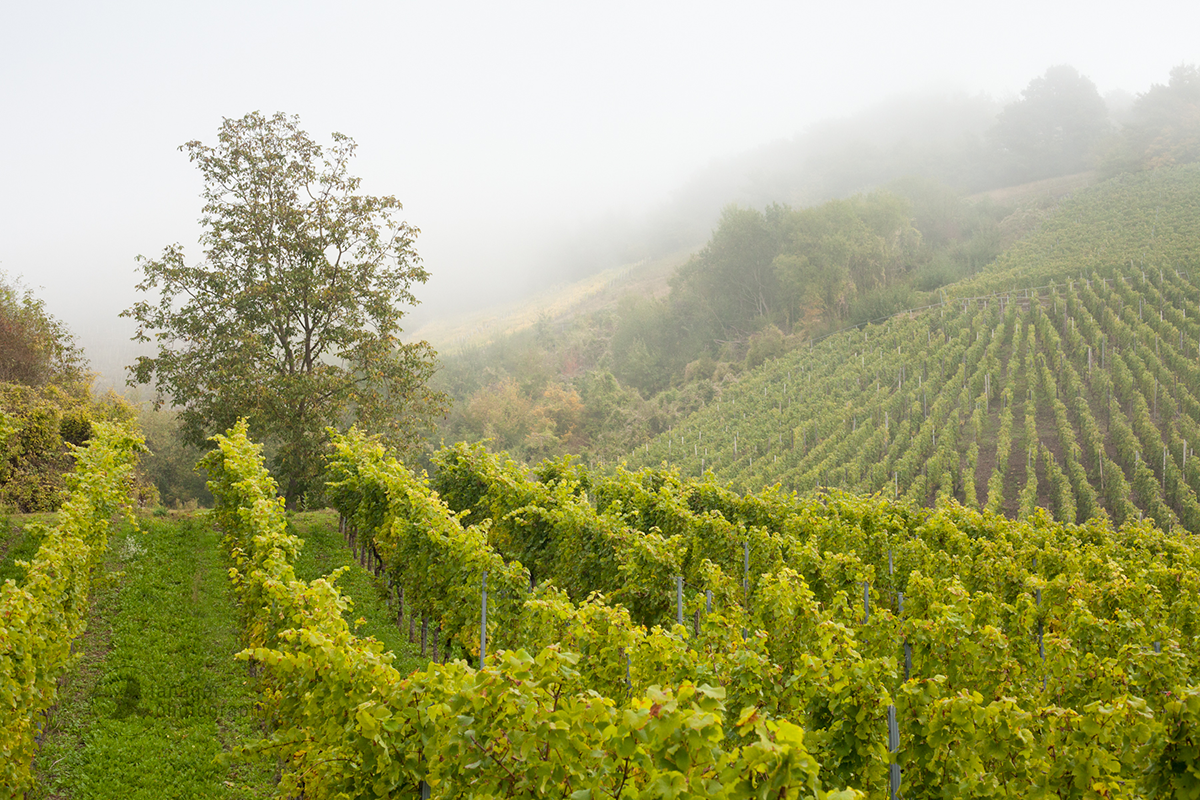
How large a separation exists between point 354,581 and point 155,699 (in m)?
5.34

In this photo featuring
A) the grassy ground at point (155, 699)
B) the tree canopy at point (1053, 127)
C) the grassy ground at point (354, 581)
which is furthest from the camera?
the tree canopy at point (1053, 127)

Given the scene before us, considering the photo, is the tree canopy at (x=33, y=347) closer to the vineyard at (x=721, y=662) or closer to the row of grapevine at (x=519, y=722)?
the vineyard at (x=721, y=662)

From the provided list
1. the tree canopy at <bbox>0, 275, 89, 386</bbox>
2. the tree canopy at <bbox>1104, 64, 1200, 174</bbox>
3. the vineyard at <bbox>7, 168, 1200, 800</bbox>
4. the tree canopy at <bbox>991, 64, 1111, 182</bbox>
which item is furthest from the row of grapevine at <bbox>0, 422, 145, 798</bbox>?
the tree canopy at <bbox>991, 64, 1111, 182</bbox>

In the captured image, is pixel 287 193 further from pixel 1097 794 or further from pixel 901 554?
pixel 1097 794

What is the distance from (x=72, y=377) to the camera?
22.7 meters

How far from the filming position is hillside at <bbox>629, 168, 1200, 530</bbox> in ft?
68.1

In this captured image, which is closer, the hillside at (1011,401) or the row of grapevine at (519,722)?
the row of grapevine at (519,722)

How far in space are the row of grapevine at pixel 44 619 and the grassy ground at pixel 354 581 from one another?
9.92 feet

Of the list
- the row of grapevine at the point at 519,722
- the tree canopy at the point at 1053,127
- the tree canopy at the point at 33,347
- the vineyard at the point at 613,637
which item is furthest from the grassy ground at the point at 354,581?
the tree canopy at the point at 1053,127

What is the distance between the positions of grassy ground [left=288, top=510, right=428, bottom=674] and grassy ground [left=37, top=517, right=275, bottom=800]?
71.3 inches

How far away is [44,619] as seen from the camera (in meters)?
6.72

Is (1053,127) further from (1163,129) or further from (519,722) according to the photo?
(519,722)

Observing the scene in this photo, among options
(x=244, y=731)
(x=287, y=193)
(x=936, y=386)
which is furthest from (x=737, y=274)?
(x=244, y=731)

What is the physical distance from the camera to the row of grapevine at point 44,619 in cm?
571
